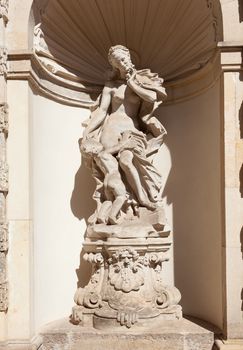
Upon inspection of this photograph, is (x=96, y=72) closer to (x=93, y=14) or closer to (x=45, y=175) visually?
(x=93, y=14)

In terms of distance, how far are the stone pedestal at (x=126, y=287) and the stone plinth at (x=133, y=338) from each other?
87 millimetres

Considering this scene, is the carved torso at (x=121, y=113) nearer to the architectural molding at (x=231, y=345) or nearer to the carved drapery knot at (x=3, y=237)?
the carved drapery knot at (x=3, y=237)

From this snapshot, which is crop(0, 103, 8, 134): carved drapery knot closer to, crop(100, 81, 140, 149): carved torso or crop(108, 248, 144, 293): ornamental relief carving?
crop(100, 81, 140, 149): carved torso

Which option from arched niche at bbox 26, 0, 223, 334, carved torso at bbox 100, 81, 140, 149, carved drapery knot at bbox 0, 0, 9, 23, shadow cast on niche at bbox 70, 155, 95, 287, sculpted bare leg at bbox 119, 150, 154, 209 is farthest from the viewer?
shadow cast on niche at bbox 70, 155, 95, 287

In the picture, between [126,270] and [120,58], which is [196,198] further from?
[120,58]

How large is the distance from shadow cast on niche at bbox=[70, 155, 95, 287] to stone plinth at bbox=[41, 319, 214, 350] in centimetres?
82

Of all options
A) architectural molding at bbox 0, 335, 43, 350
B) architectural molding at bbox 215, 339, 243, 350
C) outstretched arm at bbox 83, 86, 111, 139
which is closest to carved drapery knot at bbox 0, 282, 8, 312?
architectural molding at bbox 0, 335, 43, 350

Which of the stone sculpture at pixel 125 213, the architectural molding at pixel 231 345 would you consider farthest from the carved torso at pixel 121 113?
the architectural molding at pixel 231 345

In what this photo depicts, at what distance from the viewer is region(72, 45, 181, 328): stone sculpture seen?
15.6ft

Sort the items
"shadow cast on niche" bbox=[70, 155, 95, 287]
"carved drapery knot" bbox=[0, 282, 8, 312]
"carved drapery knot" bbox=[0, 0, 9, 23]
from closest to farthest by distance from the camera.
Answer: "carved drapery knot" bbox=[0, 282, 8, 312] → "carved drapery knot" bbox=[0, 0, 9, 23] → "shadow cast on niche" bbox=[70, 155, 95, 287]

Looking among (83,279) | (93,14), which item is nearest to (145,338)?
(83,279)

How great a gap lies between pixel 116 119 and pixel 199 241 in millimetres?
1713

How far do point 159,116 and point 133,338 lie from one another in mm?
2698

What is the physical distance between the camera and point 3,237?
4.41m
